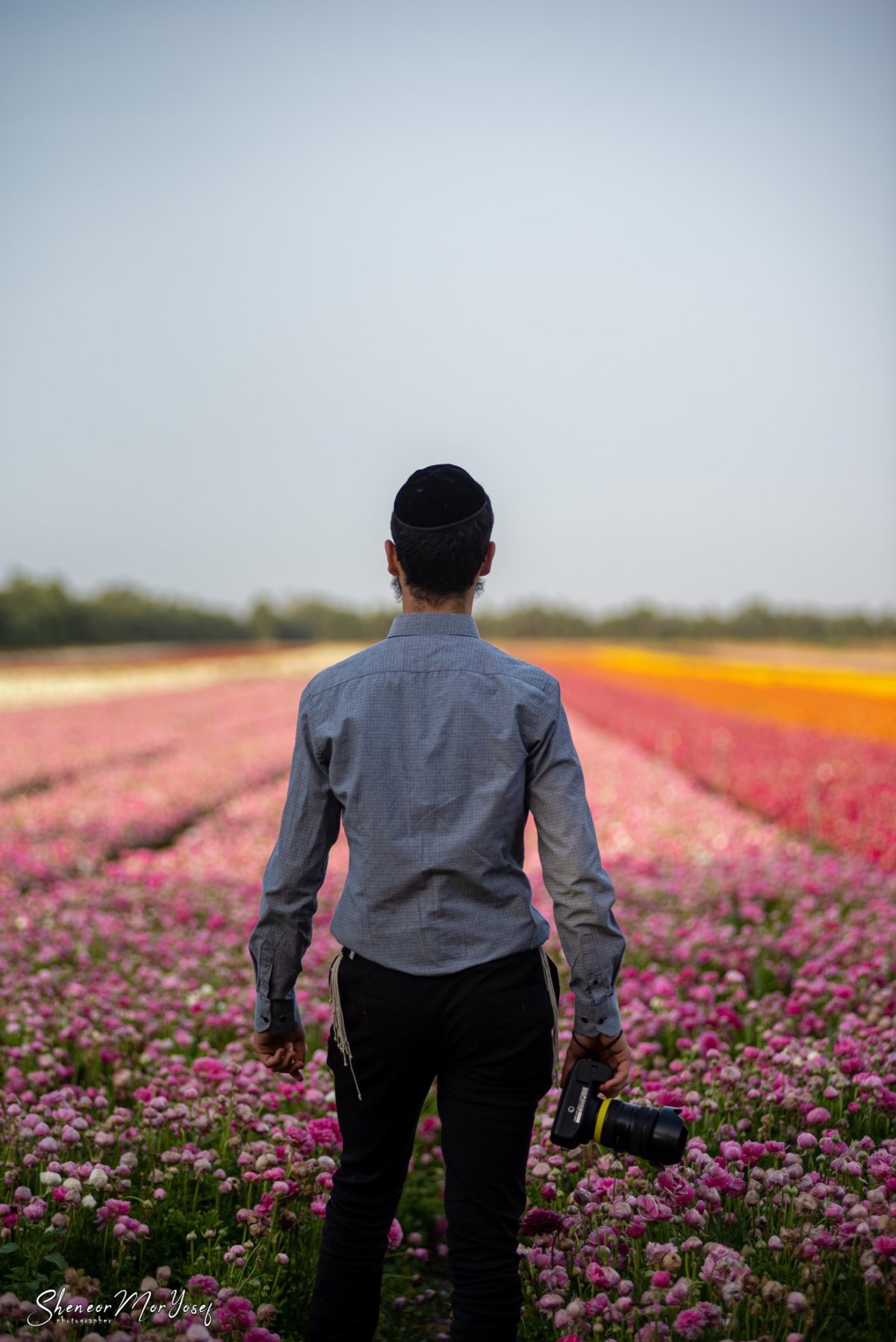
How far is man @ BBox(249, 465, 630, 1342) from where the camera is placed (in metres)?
2.34

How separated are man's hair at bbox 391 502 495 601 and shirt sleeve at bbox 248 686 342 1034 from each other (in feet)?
1.28

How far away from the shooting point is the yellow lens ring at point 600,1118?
2.46 meters

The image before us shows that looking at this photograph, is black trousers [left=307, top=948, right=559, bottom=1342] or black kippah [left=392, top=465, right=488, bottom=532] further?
black kippah [left=392, top=465, right=488, bottom=532]

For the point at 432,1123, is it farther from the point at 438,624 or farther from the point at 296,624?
the point at 296,624

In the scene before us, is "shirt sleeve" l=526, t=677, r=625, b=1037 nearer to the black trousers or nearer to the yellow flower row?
the black trousers

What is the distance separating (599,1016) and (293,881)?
2.52 ft

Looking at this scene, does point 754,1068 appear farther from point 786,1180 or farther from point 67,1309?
point 67,1309

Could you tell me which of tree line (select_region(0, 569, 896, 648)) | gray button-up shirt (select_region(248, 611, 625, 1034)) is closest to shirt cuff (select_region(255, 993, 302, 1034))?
gray button-up shirt (select_region(248, 611, 625, 1034))

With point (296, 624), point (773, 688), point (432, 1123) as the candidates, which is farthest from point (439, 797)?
point (296, 624)

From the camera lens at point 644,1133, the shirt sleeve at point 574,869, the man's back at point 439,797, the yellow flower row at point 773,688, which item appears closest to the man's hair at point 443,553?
the man's back at point 439,797

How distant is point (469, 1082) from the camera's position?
7.75 ft

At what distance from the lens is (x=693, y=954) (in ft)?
20.1

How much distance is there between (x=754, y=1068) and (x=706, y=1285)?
1380 millimetres

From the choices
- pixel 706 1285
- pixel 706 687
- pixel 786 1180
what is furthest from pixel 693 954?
pixel 706 687
